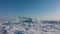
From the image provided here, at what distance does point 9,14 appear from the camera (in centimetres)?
176

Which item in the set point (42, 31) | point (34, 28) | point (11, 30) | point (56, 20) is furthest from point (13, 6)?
point (56, 20)

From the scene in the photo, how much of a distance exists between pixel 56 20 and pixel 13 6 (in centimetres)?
75

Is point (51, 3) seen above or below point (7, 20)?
above

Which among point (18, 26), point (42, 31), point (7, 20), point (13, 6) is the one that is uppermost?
point (13, 6)

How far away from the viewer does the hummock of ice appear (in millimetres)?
1690

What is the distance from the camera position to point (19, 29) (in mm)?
1705

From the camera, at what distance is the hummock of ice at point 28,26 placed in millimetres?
1690

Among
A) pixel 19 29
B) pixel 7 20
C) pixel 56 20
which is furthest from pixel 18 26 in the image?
pixel 56 20

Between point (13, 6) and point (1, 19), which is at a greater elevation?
point (13, 6)

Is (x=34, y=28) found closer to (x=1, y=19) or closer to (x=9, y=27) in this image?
(x=9, y=27)

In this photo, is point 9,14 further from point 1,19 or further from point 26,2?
point 26,2

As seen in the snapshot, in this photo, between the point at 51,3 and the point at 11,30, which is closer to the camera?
the point at 11,30

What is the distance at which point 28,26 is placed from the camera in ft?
5.67

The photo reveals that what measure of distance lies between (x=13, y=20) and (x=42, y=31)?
50 centimetres
